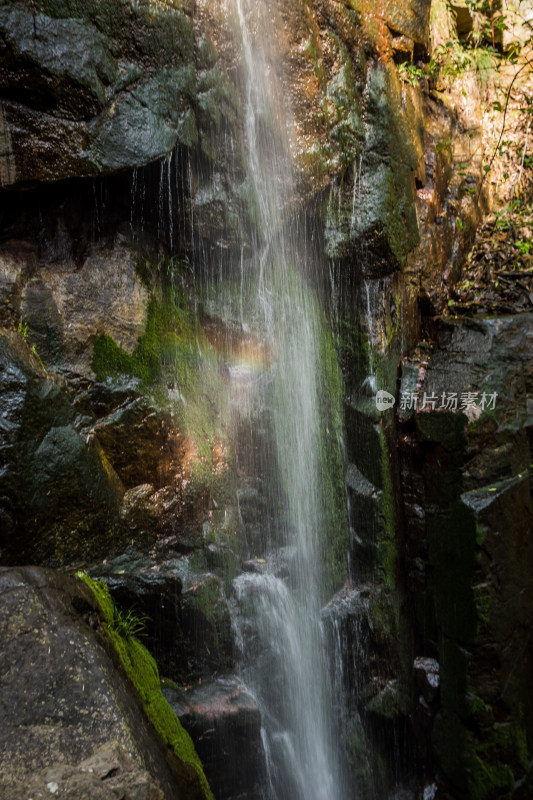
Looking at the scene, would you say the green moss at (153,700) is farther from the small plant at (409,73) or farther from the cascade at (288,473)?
the small plant at (409,73)

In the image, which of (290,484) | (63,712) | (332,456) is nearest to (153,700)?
(63,712)

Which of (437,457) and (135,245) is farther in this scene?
(437,457)

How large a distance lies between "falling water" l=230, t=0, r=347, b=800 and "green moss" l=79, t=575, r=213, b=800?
4.03 feet

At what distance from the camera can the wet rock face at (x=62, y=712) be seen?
7.36 ft

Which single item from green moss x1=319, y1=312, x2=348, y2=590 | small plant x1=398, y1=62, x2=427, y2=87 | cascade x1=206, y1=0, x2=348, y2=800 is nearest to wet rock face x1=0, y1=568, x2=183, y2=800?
cascade x1=206, y1=0, x2=348, y2=800

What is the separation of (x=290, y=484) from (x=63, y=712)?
134 inches

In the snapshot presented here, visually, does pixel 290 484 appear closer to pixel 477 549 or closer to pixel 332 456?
pixel 332 456

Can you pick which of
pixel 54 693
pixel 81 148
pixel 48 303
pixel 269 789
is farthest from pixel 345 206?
pixel 269 789

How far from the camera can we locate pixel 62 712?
2.46m

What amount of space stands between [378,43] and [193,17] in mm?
2256

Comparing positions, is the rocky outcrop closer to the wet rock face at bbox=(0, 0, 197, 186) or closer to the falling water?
the falling water

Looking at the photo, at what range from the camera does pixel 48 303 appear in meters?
4.31

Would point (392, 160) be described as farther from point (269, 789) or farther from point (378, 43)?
point (269, 789)

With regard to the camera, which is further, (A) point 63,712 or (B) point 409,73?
(B) point 409,73
